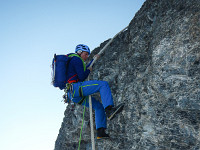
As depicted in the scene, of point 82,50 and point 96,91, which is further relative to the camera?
point 82,50

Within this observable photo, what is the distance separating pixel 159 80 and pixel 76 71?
2855 millimetres

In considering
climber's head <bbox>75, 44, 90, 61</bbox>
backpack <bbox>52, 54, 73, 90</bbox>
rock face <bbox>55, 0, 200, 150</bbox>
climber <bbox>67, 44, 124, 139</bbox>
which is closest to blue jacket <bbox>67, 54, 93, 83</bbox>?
climber <bbox>67, 44, 124, 139</bbox>

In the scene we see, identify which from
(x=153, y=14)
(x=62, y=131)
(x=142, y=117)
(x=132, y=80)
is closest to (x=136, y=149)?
(x=142, y=117)

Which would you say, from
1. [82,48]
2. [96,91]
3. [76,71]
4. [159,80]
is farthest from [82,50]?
[159,80]

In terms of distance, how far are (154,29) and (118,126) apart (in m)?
3.99

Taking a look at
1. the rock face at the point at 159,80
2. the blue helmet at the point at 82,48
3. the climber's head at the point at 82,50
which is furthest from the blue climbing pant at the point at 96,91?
the blue helmet at the point at 82,48

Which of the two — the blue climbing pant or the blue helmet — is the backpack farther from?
the blue helmet

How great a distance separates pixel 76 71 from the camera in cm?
658

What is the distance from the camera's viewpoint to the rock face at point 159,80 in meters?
5.14

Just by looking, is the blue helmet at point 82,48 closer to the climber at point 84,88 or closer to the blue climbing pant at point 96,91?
the climber at point 84,88

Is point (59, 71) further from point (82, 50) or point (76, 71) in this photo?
point (82, 50)

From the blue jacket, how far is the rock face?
186cm

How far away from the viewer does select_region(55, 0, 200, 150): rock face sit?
5.14 metres

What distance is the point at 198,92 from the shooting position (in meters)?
4.88
